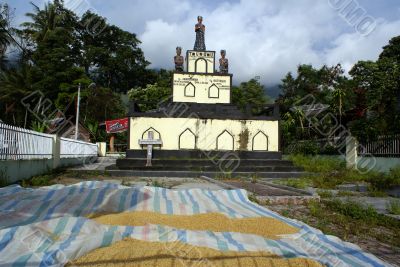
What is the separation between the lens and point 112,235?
10.5 ft

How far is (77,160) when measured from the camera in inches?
731

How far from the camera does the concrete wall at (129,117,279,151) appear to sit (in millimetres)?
16500

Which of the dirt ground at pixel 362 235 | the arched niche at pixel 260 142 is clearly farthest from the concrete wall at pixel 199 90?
the dirt ground at pixel 362 235

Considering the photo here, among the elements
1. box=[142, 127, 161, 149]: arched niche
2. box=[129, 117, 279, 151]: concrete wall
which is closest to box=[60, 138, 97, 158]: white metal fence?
box=[129, 117, 279, 151]: concrete wall

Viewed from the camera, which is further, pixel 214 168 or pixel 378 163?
pixel 214 168

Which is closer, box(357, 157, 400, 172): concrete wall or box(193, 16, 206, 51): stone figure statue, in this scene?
box(357, 157, 400, 172): concrete wall

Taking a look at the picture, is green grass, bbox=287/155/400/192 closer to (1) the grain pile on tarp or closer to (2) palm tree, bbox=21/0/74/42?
(1) the grain pile on tarp

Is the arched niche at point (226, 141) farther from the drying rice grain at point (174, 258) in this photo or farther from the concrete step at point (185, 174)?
the drying rice grain at point (174, 258)

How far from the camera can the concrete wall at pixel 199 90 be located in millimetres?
19359

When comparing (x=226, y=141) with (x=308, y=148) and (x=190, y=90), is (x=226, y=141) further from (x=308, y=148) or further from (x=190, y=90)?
(x=308, y=148)

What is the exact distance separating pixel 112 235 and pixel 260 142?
14.2 meters

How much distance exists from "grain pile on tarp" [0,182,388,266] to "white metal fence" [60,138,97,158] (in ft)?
35.2

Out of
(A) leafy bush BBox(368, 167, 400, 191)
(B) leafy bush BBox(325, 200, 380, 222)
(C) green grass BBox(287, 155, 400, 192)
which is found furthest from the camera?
(C) green grass BBox(287, 155, 400, 192)

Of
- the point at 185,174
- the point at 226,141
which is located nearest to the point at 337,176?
the point at 185,174
